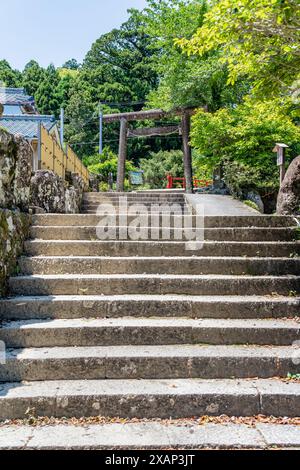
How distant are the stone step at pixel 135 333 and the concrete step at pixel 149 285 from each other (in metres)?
0.46

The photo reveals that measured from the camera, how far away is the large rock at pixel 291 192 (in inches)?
275

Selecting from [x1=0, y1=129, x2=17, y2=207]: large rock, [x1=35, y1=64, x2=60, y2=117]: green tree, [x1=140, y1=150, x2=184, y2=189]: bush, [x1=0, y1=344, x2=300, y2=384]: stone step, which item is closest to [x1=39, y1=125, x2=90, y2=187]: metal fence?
[x1=0, y1=129, x2=17, y2=207]: large rock

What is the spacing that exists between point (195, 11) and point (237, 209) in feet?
36.8

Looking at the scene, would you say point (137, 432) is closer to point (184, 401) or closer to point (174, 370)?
point (184, 401)

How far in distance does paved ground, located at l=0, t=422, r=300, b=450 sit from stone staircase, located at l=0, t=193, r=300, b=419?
147 mm

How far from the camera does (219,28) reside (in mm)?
4320

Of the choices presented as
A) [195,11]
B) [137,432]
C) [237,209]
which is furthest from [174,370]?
[195,11]

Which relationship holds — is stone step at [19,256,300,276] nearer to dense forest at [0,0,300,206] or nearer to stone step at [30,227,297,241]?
stone step at [30,227,297,241]

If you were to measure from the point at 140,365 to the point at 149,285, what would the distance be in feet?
3.25

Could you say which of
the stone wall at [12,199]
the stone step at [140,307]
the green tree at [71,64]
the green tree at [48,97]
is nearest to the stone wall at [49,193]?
the stone wall at [12,199]

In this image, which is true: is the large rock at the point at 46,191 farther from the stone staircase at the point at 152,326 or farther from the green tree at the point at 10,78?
the green tree at the point at 10,78

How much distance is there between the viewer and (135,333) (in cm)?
349

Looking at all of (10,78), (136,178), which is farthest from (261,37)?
(10,78)

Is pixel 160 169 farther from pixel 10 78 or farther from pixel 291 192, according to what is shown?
pixel 291 192
